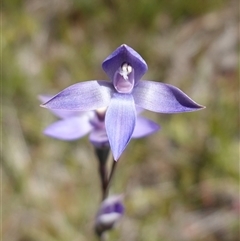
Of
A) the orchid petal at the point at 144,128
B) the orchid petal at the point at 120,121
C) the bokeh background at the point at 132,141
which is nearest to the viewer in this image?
the orchid petal at the point at 120,121

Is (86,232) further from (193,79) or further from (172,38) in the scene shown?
(172,38)

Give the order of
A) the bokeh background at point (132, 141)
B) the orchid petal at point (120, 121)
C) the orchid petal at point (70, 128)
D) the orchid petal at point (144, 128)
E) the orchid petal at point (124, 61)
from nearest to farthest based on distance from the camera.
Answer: the orchid petal at point (120, 121) < the orchid petal at point (124, 61) < the orchid petal at point (144, 128) < the orchid petal at point (70, 128) < the bokeh background at point (132, 141)

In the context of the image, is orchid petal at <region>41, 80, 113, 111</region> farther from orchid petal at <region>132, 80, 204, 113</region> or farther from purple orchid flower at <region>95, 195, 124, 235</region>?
purple orchid flower at <region>95, 195, 124, 235</region>

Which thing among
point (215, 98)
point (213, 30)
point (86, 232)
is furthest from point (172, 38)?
point (86, 232)

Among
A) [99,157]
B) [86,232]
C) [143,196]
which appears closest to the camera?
[99,157]

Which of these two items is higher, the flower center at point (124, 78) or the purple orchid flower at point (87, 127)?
the flower center at point (124, 78)

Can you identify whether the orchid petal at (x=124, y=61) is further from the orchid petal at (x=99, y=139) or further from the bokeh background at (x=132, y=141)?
the bokeh background at (x=132, y=141)

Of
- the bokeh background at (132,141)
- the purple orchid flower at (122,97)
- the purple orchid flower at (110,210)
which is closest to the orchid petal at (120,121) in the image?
the purple orchid flower at (122,97)
